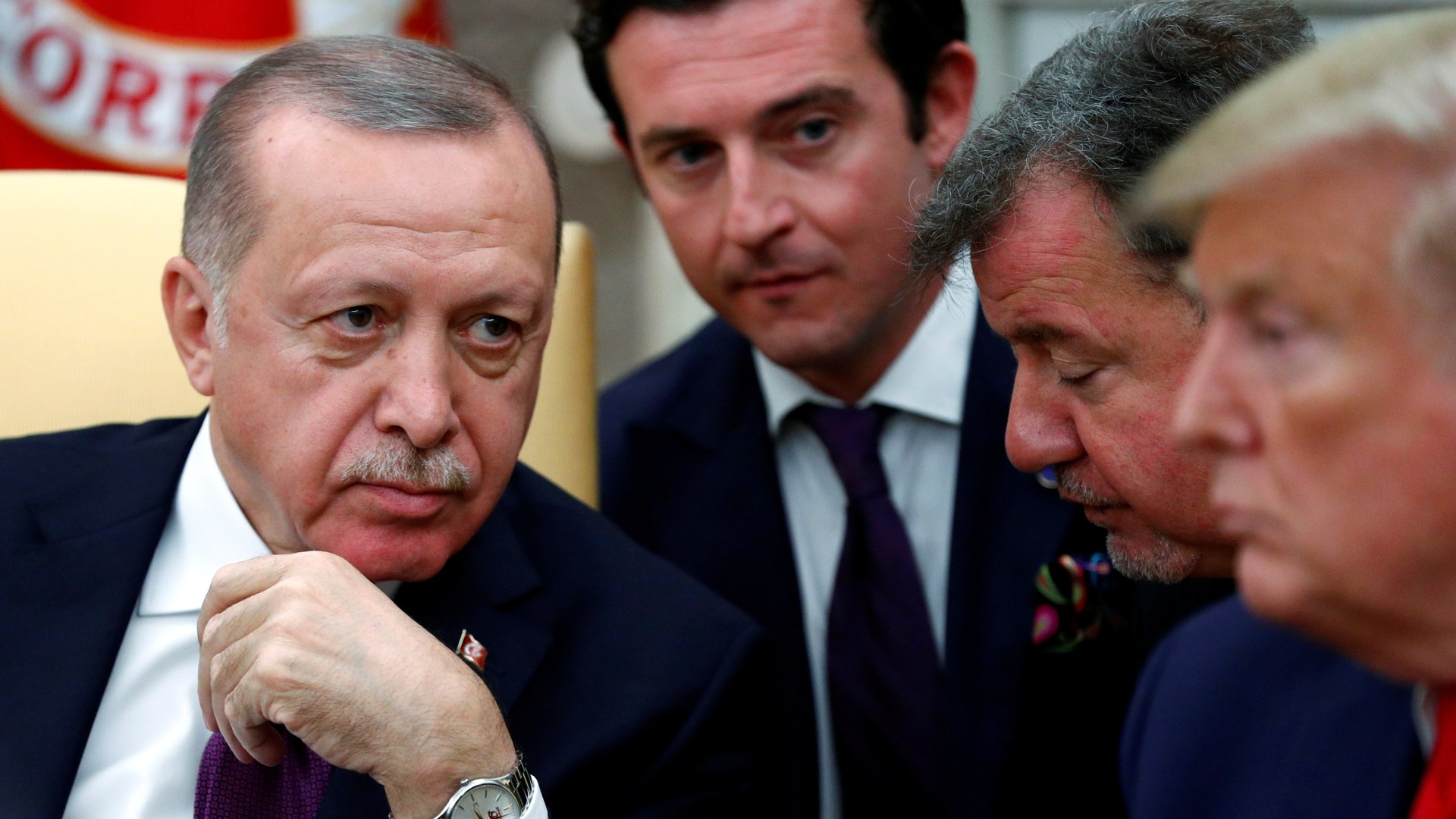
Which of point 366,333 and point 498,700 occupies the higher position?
point 366,333

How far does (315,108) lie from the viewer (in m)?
1.73

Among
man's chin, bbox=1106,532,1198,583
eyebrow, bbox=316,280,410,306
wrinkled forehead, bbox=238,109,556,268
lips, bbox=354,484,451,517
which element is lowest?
lips, bbox=354,484,451,517

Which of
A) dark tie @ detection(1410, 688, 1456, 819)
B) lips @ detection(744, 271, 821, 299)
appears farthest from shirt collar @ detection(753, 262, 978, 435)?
dark tie @ detection(1410, 688, 1456, 819)

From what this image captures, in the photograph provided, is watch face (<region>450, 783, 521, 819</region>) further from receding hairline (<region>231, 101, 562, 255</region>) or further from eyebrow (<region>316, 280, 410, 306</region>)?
receding hairline (<region>231, 101, 562, 255</region>)

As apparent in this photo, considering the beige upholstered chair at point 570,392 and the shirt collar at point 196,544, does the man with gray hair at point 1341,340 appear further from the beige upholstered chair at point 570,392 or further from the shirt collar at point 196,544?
the beige upholstered chair at point 570,392

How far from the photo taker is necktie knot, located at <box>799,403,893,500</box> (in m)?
2.36

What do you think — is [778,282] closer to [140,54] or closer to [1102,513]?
[1102,513]

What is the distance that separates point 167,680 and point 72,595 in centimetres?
15

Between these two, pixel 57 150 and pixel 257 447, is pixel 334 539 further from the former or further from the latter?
pixel 57 150

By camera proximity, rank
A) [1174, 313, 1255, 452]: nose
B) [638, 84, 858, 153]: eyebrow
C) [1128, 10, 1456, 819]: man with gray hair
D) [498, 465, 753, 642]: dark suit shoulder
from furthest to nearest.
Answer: [638, 84, 858, 153]: eyebrow < [498, 465, 753, 642]: dark suit shoulder < [1174, 313, 1255, 452]: nose < [1128, 10, 1456, 819]: man with gray hair

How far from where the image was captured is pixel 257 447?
68.0 inches

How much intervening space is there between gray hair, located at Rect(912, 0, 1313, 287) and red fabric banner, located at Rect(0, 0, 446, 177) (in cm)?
207

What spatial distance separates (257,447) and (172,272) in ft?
0.88

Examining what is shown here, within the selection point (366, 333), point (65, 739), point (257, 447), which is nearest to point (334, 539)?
point (257, 447)
